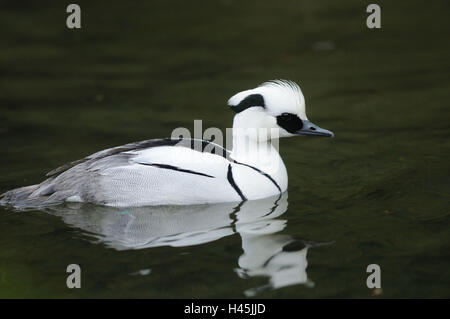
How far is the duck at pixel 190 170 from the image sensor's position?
822cm

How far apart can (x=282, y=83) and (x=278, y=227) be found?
1693mm

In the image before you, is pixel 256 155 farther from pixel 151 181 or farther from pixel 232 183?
pixel 151 181

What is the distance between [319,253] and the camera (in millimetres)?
6957

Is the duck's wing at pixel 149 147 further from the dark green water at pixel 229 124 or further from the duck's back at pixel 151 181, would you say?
the dark green water at pixel 229 124

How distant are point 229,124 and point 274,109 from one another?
3211 millimetres

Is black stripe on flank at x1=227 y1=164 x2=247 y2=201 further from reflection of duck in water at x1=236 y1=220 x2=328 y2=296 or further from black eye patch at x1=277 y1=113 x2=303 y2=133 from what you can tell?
black eye patch at x1=277 y1=113 x2=303 y2=133

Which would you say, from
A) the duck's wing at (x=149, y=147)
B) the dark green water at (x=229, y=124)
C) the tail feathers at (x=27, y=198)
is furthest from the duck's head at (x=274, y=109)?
the tail feathers at (x=27, y=198)

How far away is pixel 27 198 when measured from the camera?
8414 mm

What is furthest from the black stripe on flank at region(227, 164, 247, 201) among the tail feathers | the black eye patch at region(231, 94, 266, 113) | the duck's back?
the tail feathers

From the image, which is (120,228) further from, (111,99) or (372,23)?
(372,23)

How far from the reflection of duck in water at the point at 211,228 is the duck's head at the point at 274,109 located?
33.7 inches

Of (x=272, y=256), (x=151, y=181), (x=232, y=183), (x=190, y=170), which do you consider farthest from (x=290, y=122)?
(x=272, y=256)

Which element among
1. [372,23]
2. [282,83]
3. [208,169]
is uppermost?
[372,23]

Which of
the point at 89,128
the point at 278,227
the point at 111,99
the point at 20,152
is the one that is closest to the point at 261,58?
the point at 111,99
